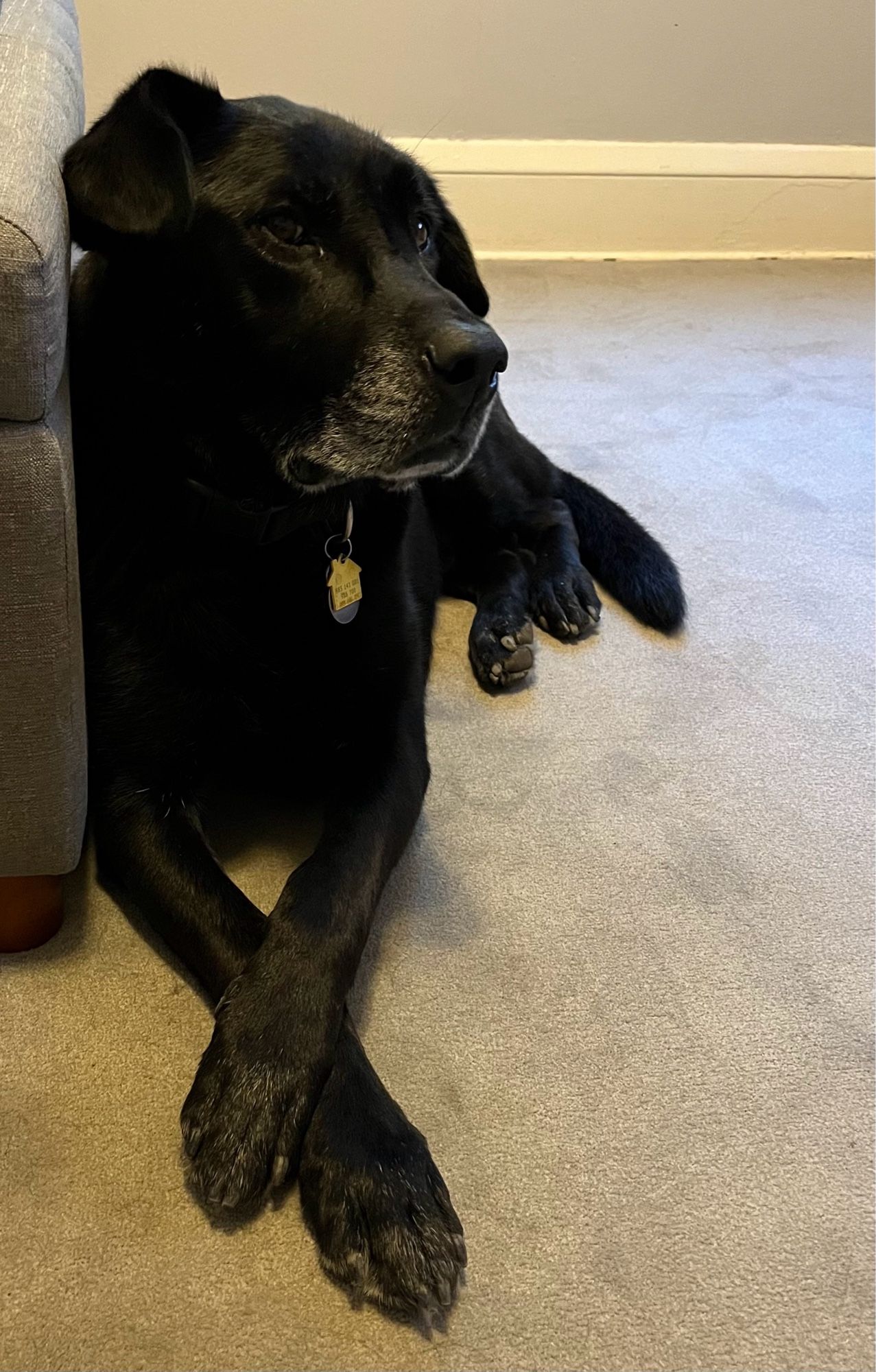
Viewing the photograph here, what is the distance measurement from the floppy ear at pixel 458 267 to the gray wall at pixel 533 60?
1841 mm

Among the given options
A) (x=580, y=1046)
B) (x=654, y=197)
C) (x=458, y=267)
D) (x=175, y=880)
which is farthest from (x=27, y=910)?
(x=654, y=197)

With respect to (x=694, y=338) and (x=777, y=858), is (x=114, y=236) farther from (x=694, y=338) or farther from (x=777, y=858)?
(x=694, y=338)

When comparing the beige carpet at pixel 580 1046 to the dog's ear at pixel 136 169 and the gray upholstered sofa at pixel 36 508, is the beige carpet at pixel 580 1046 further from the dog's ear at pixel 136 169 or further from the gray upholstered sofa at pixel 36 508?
the dog's ear at pixel 136 169

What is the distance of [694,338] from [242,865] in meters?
2.08

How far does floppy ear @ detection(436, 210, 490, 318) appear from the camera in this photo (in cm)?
136

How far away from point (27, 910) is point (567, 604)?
94 centimetres

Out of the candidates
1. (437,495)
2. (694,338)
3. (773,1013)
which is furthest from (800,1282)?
(694,338)

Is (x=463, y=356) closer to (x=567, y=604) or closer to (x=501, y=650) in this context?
(x=501, y=650)

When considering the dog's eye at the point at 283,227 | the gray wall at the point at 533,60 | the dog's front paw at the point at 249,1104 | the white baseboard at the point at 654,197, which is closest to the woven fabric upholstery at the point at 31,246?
the dog's eye at the point at 283,227

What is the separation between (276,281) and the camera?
1029 millimetres

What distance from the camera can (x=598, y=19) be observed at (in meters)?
3.00

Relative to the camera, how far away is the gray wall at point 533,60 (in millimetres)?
2809

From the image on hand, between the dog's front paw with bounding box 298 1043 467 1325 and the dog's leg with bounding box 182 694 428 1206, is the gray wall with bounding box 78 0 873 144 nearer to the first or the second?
the dog's leg with bounding box 182 694 428 1206

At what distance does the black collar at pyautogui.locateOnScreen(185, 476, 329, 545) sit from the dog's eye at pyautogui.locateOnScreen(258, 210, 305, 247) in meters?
0.24
